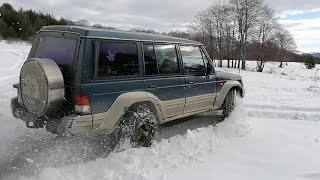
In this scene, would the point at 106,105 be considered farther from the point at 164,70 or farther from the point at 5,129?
the point at 5,129

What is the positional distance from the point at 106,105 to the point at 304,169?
2984 mm

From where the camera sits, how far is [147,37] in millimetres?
6094

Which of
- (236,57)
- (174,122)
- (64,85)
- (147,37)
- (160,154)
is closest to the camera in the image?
(64,85)

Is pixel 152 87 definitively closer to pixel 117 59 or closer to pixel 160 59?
pixel 160 59

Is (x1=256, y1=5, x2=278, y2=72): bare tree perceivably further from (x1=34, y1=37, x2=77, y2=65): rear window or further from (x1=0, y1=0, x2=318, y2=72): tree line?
(x1=34, y1=37, x2=77, y2=65): rear window

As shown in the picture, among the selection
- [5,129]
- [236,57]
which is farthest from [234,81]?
[236,57]

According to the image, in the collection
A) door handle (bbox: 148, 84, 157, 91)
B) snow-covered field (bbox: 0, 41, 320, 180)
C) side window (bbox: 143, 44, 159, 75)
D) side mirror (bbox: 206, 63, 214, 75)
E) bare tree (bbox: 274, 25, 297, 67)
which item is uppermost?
bare tree (bbox: 274, 25, 297, 67)

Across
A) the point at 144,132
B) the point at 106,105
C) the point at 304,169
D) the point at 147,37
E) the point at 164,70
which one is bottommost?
the point at 304,169

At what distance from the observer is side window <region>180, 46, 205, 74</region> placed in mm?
6840

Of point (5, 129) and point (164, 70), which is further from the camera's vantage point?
point (5, 129)

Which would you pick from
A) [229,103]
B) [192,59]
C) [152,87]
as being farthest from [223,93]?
[152,87]

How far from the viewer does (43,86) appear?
495cm

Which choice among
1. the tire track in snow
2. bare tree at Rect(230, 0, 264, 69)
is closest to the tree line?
bare tree at Rect(230, 0, 264, 69)

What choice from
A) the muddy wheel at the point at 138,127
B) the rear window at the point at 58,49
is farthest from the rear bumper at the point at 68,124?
the rear window at the point at 58,49
